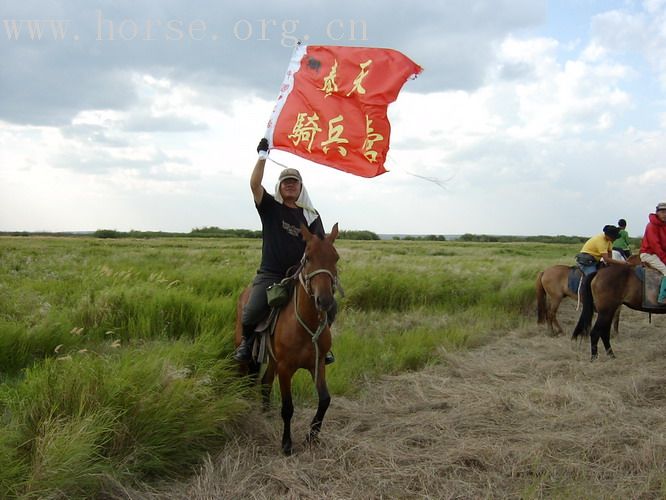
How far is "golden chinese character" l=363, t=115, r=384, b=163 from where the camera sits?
217 inches

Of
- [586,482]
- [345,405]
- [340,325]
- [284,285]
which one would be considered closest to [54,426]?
[284,285]

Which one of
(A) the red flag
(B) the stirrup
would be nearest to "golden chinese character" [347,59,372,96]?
(A) the red flag

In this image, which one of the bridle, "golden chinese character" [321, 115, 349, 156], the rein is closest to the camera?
the bridle

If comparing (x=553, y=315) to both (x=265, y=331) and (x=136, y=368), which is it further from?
(x=136, y=368)

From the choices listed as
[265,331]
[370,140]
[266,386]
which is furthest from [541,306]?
[265,331]

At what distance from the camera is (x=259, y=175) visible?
507 centimetres

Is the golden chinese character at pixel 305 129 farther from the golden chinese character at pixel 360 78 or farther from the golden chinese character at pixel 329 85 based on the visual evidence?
the golden chinese character at pixel 360 78

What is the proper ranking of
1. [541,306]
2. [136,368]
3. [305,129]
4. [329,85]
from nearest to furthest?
[136,368]
[305,129]
[329,85]
[541,306]

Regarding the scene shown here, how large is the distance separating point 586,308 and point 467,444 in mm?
6227

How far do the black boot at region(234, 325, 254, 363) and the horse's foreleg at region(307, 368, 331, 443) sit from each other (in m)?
0.97

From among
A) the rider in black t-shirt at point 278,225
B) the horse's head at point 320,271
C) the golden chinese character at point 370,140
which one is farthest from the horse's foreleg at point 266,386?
the golden chinese character at point 370,140

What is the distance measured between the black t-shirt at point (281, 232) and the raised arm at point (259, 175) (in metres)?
0.06

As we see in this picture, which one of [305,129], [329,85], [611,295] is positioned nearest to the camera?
[305,129]

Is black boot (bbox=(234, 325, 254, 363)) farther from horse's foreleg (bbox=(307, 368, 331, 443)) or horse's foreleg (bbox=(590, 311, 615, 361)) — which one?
horse's foreleg (bbox=(590, 311, 615, 361))
